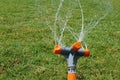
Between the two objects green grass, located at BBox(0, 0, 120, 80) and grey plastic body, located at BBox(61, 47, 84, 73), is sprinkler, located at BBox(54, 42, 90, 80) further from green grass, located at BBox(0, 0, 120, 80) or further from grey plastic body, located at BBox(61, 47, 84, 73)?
green grass, located at BBox(0, 0, 120, 80)

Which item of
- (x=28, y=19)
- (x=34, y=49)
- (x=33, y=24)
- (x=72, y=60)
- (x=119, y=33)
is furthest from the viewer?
(x=28, y=19)

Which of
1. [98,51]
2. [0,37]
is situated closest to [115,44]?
[98,51]

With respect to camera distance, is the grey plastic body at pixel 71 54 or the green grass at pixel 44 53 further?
the green grass at pixel 44 53

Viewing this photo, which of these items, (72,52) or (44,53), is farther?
(44,53)

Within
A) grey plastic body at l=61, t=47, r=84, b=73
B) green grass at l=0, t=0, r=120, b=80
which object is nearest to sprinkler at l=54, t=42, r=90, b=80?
grey plastic body at l=61, t=47, r=84, b=73

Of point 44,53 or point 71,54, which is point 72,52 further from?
point 44,53

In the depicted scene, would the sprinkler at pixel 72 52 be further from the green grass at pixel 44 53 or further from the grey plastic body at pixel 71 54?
the green grass at pixel 44 53

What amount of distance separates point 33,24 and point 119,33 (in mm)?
2505

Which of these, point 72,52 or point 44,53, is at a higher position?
point 72,52

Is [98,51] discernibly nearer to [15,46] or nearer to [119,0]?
[15,46]

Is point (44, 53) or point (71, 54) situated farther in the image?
point (44, 53)

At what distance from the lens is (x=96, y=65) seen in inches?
223

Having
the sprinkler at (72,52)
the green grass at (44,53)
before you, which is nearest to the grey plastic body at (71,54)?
the sprinkler at (72,52)

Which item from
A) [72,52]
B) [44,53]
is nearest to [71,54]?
[72,52]
